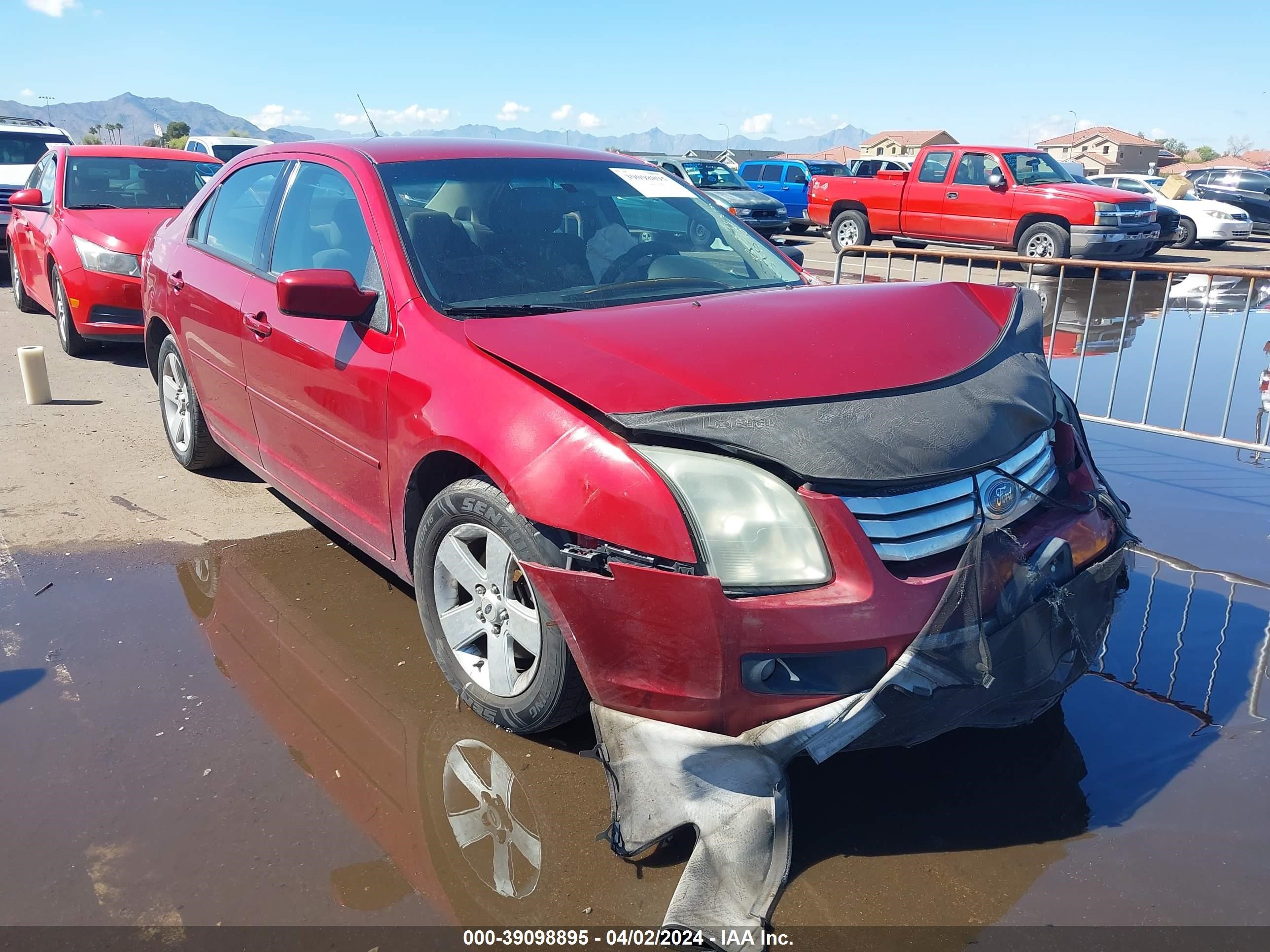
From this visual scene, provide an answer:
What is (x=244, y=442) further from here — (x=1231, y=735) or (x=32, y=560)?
(x=1231, y=735)

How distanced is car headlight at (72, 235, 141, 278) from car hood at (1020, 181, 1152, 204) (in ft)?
45.0

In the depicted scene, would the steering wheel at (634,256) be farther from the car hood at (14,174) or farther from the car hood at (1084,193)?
the car hood at (1084,193)

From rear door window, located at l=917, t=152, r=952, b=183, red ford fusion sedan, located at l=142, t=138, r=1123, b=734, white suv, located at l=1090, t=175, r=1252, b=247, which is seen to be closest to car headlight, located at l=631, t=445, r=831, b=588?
red ford fusion sedan, located at l=142, t=138, r=1123, b=734

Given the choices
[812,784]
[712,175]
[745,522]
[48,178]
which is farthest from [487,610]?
[712,175]

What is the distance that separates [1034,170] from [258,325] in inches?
631

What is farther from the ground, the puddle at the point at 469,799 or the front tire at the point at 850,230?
the front tire at the point at 850,230

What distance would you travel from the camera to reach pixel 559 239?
12.5ft

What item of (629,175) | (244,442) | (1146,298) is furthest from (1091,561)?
(1146,298)

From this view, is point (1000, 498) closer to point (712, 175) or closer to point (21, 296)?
point (21, 296)

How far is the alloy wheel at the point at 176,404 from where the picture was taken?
548cm

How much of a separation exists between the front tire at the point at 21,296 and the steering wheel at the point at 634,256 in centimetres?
975

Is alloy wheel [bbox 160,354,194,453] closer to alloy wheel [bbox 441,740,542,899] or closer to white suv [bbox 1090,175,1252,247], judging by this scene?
alloy wheel [bbox 441,740,542,899]

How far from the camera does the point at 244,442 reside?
473cm

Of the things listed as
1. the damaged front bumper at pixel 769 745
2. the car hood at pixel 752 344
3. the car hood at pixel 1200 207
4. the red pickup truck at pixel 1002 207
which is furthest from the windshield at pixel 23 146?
the car hood at pixel 1200 207
